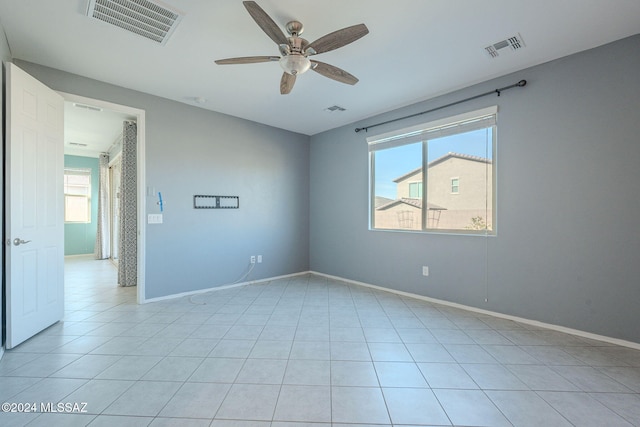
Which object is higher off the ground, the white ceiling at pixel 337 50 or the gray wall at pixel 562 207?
the white ceiling at pixel 337 50

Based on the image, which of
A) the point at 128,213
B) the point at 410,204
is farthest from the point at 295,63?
the point at 128,213

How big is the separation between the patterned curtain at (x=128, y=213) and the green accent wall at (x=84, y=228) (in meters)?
3.92

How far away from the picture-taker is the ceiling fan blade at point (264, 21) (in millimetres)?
1695

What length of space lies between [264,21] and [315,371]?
2.46 meters

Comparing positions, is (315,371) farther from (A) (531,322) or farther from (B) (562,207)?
(B) (562,207)

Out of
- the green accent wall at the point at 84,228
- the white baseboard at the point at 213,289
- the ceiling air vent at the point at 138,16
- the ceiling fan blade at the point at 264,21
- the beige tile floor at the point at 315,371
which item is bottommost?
the beige tile floor at the point at 315,371

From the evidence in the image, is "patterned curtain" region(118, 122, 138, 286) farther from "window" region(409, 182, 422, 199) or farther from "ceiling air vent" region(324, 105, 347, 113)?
"window" region(409, 182, 422, 199)

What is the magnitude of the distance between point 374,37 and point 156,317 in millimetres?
3622

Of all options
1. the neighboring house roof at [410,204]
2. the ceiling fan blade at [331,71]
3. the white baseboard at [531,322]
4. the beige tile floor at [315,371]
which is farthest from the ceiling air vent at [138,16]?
the white baseboard at [531,322]

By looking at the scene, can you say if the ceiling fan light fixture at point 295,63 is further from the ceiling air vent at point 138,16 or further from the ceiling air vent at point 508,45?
the ceiling air vent at point 508,45

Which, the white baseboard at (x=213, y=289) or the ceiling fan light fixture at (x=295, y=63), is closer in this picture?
the ceiling fan light fixture at (x=295, y=63)

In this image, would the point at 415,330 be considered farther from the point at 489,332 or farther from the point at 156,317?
the point at 156,317

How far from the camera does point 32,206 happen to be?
2.58 m

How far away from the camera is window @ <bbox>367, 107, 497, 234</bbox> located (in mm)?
3297
